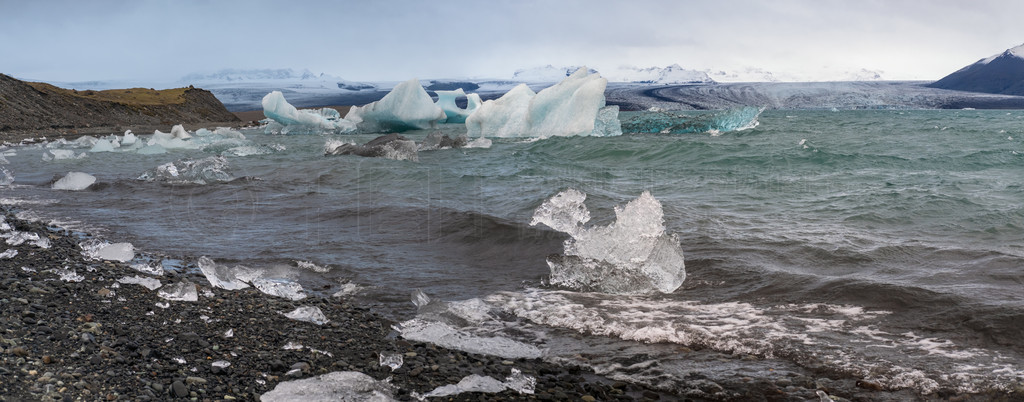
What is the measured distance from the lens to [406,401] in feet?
8.11

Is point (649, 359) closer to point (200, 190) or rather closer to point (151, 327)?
point (151, 327)

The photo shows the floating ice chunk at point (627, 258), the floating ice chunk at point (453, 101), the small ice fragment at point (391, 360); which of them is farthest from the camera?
the floating ice chunk at point (453, 101)

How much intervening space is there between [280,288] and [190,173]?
6583 mm

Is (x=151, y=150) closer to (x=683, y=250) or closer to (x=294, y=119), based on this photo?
(x=294, y=119)

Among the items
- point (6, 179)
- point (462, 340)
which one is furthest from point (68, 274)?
point (6, 179)

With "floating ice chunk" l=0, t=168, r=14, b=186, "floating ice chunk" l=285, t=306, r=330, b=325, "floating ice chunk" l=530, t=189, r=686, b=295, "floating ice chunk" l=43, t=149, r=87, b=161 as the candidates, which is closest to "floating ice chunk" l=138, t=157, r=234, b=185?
"floating ice chunk" l=0, t=168, r=14, b=186

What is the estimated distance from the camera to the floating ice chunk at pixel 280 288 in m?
3.88

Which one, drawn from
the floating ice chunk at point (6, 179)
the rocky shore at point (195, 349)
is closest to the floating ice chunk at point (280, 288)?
the rocky shore at point (195, 349)

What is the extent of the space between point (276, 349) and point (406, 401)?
30.2 inches

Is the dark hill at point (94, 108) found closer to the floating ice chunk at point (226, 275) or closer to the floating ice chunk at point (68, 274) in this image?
the floating ice chunk at point (68, 274)

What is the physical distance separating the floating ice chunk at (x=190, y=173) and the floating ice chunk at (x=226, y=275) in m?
5.83

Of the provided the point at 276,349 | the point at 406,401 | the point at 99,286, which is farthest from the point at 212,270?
the point at 406,401

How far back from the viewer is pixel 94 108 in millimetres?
27375

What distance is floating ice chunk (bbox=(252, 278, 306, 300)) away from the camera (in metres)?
3.88
